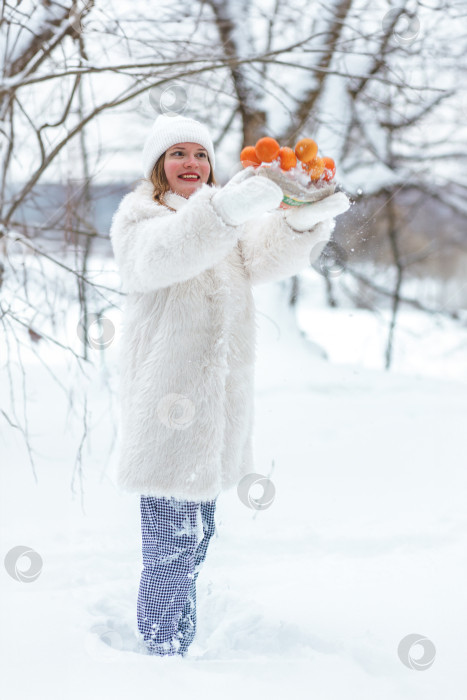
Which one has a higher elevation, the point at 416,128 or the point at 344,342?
the point at 416,128

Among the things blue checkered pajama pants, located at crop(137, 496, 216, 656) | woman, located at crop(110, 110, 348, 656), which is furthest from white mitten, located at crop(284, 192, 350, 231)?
blue checkered pajama pants, located at crop(137, 496, 216, 656)

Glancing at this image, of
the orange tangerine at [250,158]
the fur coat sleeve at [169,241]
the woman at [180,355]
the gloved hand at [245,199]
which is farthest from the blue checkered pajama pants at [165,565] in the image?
the orange tangerine at [250,158]

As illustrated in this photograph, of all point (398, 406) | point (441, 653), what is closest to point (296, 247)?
point (441, 653)

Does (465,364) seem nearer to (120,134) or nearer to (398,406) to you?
(398,406)

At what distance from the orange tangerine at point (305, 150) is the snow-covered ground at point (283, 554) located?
1.16 metres

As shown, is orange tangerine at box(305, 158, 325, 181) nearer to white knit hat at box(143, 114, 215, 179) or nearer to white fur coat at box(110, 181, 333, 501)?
white fur coat at box(110, 181, 333, 501)

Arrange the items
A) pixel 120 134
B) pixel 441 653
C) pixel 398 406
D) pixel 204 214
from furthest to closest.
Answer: pixel 120 134 → pixel 398 406 → pixel 441 653 → pixel 204 214

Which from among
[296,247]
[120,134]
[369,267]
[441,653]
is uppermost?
[120,134]

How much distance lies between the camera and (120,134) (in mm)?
4191

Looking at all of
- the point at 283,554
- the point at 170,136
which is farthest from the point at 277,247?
the point at 283,554

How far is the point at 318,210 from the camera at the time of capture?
60.9 inches

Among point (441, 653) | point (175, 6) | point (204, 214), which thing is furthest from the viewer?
point (175, 6)

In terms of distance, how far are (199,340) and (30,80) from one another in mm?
1255

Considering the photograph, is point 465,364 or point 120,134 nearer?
point 120,134
